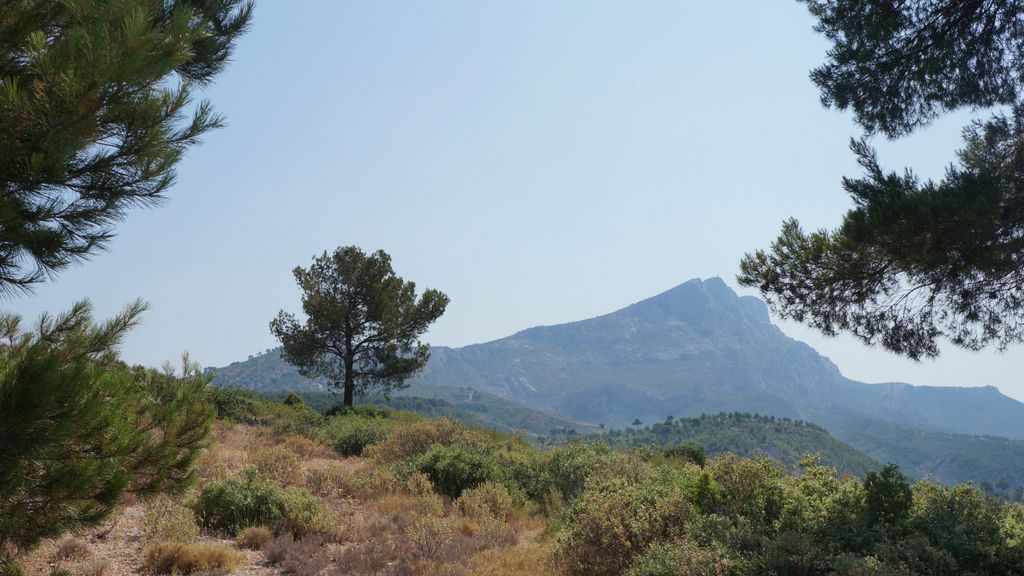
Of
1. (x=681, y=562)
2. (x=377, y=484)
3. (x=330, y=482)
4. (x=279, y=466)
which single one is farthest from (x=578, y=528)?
(x=279, y=466)

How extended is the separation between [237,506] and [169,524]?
1108 mm

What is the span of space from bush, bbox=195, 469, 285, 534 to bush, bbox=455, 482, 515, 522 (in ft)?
9.28

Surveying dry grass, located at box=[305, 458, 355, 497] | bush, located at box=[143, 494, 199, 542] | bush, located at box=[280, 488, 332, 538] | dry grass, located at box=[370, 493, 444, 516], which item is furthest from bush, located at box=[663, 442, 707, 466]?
bush, located at box=[143, 494, 199, 542]

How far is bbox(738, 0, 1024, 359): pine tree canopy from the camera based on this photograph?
660 cm

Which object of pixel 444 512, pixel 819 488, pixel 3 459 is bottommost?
pixel 444 512

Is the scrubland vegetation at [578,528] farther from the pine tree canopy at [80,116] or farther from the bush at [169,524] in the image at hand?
the pine tree canopy at [80,116]

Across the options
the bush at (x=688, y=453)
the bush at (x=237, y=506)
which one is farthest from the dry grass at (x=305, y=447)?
the bush at (x=688, y=453)

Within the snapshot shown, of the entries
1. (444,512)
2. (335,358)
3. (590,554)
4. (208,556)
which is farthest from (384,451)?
(335,358)

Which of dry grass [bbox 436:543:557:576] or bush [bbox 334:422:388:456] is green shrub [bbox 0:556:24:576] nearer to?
dry grass [bbox 436:543:557:576]

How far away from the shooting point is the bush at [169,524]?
23.9ft

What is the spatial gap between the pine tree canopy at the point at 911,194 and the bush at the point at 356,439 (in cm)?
1189

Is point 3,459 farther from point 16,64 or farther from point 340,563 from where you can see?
point 340,563

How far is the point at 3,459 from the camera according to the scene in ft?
11.9

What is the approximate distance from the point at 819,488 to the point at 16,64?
8596 mm
